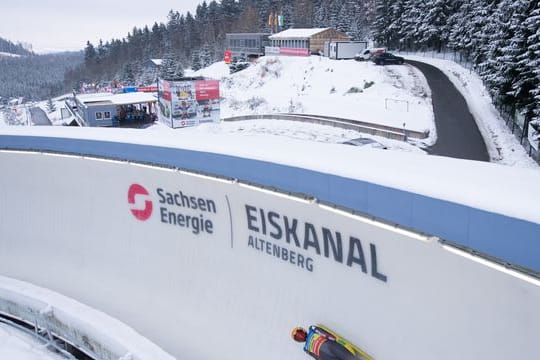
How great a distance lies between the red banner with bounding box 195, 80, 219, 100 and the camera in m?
28.5

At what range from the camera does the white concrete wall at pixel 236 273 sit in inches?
173

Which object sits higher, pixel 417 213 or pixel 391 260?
pixel 417 213

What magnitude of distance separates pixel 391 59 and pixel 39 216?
34.4 m

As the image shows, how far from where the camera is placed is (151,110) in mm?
39000

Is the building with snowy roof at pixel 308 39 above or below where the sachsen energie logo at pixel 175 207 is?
above

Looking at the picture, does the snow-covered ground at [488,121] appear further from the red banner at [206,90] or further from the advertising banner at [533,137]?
the red banner at [206,90]

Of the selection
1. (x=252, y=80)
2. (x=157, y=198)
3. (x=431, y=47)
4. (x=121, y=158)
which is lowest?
(x=157, y=198)

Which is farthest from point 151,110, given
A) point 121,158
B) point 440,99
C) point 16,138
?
point 121,158

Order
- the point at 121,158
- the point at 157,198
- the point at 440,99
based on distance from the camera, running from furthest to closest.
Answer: the point at 440,99, the point at 121,158, the point at 157,198

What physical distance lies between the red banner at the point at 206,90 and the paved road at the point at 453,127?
14692mm

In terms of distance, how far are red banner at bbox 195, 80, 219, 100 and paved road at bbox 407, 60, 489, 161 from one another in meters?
14.7

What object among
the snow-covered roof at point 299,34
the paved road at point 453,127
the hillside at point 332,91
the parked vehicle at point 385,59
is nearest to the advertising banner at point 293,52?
the snow-covered roof at point 299,34

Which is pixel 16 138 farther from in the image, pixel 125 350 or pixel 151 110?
pixel 151 110

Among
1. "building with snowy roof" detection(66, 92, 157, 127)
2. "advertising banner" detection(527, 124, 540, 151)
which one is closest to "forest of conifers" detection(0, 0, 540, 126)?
"advertising banner" detection(527, 124, 540, 151)
